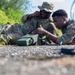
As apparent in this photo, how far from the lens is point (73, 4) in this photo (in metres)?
8.61

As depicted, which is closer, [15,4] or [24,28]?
[24,28]

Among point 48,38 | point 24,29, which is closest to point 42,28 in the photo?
point 48,38

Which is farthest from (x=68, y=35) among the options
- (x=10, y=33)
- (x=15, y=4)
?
(x=15, y=4)

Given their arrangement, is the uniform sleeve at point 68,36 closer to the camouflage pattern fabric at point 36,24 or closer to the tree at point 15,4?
the camouflage pattern fabric at point 36,24

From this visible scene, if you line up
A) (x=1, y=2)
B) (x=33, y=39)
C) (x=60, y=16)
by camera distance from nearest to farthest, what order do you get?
(x=33, y=39) → (x=60, y=16) → (x=1, y=2)

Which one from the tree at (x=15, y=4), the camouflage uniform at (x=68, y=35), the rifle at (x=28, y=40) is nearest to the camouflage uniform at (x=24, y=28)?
the camouflage uniform at (x=68, y=35)

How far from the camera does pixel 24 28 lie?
9.11m

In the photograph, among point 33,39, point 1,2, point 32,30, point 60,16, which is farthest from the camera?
point 1,2

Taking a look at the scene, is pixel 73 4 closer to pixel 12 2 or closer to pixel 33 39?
pixel 33 39

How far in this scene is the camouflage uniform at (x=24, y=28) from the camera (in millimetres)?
8641

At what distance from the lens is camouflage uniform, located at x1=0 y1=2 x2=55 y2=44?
8641 millimetres

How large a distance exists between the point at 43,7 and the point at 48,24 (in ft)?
1.36

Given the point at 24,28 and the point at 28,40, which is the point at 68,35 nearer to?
the point at 28,40

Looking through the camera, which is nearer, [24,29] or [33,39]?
[33,39]
